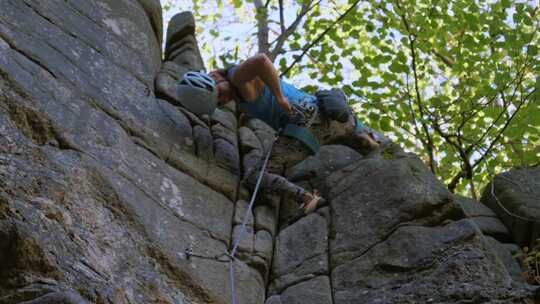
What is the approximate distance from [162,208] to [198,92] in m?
1.75

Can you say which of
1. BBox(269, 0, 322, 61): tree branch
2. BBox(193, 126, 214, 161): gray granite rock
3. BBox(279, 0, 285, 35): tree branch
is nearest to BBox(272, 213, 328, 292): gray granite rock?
BBox(193, 126, 214, 161): gray granite rock

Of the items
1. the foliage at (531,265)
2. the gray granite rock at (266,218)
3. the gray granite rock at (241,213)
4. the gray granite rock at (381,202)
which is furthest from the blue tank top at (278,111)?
the foliage at (531,265)

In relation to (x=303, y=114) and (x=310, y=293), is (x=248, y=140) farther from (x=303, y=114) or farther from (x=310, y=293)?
(x=310, y=293)

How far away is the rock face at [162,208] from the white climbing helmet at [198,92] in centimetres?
36

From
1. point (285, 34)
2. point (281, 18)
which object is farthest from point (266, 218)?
point (281, 18)

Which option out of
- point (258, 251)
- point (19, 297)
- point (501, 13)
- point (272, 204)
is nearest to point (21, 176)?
point (19, 297)

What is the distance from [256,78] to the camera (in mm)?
8352

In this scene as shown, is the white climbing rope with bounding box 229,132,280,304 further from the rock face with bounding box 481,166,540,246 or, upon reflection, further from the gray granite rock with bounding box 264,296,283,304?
the rock face with bounding box 481,166,540,246

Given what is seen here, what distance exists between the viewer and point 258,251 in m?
7.08

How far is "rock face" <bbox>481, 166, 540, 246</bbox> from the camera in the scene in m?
7.75

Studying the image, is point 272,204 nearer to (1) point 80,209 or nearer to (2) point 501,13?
(1) point 80,209

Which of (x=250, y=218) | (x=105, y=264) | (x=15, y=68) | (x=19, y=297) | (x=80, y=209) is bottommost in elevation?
(x=19, y=297)

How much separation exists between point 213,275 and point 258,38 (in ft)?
28.1

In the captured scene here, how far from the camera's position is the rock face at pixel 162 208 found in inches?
208
